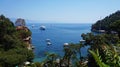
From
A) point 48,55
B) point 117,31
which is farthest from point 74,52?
point 117,31

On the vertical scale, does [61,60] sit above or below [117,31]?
below

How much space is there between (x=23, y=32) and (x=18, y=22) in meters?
12.7

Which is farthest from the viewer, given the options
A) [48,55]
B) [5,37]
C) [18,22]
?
[18,22]

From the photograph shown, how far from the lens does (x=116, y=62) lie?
81.0 inches

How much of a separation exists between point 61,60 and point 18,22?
23775mm

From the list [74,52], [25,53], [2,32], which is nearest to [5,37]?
[2,32]

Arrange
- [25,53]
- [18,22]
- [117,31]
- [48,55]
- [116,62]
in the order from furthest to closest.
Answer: [18,22] < [117,31] < [25,53] < [48,55] < [116,62]

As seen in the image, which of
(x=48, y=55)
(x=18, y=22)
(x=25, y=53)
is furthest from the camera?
(x=18, y=22)

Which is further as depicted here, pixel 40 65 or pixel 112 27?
pixel 112 27

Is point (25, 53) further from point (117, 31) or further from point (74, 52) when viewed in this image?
point (117, 31)

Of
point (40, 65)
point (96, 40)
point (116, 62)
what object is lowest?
point (40, 65)

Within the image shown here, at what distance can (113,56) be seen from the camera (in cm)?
211

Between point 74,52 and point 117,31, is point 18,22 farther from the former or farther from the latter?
point 74,52

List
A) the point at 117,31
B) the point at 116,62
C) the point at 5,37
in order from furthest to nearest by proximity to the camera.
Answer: the point at 117,31 < the point at 5,37 < the point at 116,62
